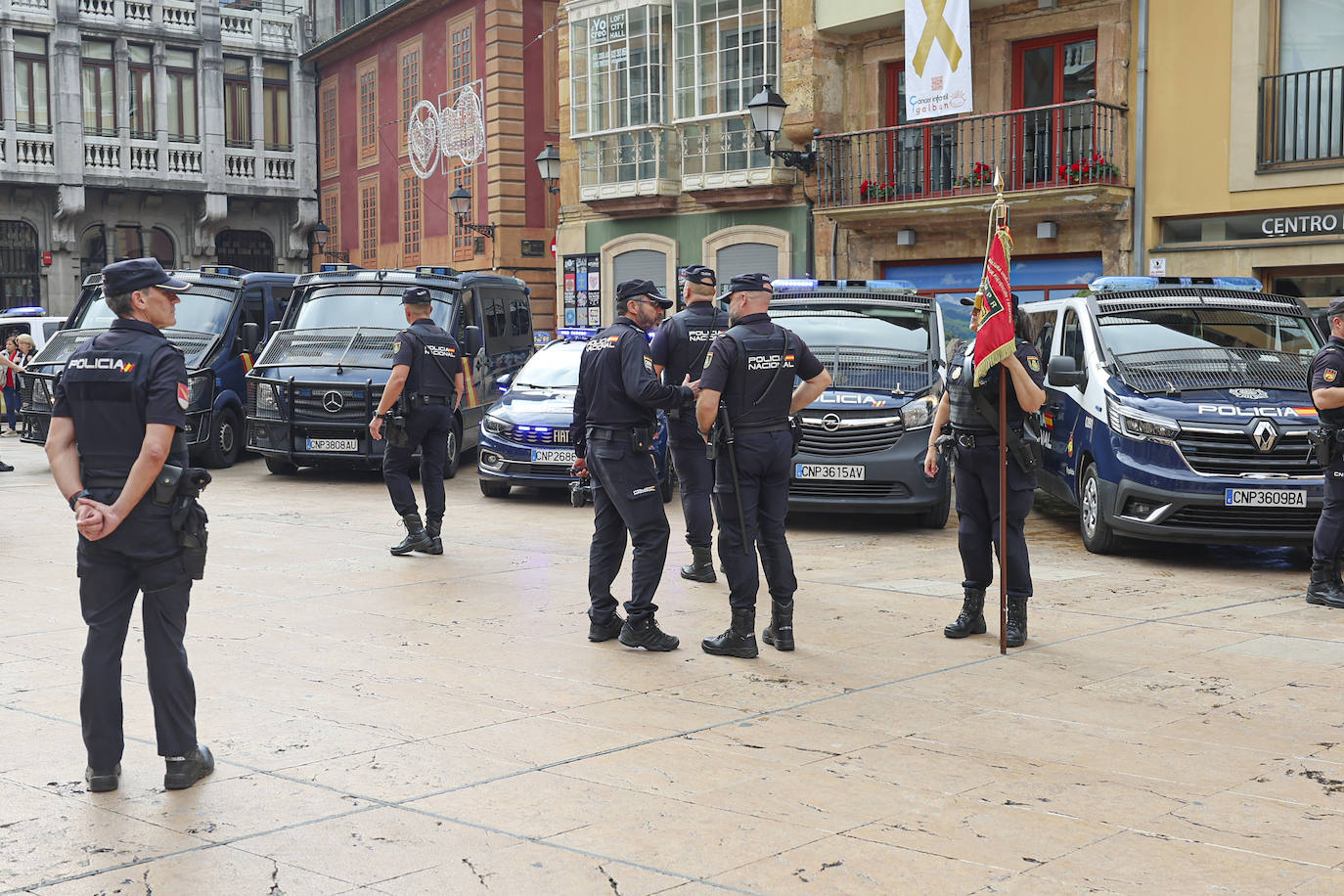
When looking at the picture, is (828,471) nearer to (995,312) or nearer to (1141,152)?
(995,312)

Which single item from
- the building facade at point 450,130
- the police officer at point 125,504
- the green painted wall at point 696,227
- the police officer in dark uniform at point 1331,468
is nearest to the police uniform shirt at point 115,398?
the police officer at point 125,504

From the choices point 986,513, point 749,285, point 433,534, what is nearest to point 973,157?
point 433,534

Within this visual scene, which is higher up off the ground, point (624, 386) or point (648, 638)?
point (624, 386)

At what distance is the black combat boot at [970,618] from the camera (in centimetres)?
785

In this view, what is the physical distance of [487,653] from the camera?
7383 millimetres

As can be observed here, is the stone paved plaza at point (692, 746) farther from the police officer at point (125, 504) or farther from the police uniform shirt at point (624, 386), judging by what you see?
the police uniform shirt at point (624, 386)

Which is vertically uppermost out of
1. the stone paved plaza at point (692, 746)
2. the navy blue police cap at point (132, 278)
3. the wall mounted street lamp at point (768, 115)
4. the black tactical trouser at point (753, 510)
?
the wall mounted street lamp at point (768, 115)

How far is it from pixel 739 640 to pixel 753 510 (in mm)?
651

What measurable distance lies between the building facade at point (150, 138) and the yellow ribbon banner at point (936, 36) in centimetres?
2393

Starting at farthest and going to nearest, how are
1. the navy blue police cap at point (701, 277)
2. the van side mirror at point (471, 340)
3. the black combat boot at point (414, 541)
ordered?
the van side mirror at point (471, 340)
the black combat boot at point (414, 541)
the navy blue police cap at point (701, 277)

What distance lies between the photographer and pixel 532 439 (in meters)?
14.4

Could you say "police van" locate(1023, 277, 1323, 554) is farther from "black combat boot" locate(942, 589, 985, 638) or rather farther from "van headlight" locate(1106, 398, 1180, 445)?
"black combat boot" locate(942, 589, 985, 638)

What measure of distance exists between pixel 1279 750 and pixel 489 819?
3030 mm

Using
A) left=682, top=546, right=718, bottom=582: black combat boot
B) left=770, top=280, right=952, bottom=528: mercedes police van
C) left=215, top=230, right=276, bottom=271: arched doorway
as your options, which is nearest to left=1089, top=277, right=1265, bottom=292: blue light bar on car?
left=770, top=280, right=952, bottom=528: mercedes police van
